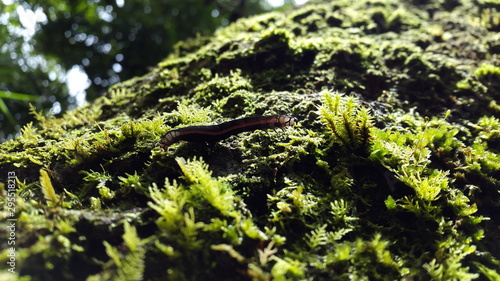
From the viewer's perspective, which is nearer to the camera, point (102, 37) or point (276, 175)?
point (276, 175)

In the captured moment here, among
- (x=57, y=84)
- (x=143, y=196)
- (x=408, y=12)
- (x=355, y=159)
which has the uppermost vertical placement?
(x=57, y=84)

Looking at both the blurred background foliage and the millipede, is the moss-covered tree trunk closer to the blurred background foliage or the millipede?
the millipede

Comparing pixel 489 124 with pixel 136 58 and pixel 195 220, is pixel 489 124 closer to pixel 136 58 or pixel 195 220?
pixel 195 220

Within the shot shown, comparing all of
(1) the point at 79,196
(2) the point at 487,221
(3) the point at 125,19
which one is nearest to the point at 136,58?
(3) the point at 125,19

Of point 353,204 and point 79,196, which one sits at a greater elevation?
point 79,196

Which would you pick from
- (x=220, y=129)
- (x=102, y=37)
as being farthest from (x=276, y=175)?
(x=102, y=37)

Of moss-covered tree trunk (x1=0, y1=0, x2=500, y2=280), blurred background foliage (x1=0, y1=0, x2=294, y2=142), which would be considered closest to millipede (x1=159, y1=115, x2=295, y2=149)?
moss-covered tree trunk (x1=0, y1=0, x2=500, y2=280)

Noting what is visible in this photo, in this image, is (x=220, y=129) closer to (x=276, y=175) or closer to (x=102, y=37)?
(x=276, y=175)
